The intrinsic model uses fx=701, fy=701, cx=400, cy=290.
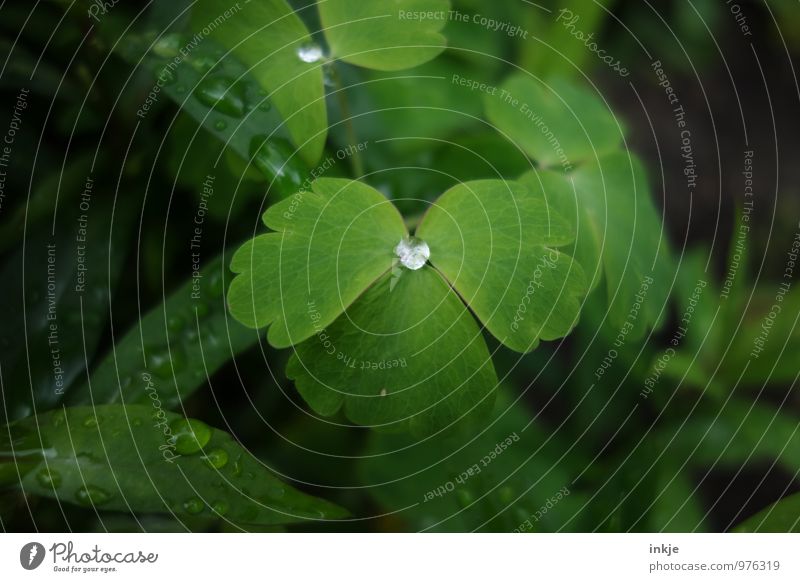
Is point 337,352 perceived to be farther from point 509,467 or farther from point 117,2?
point 117,2

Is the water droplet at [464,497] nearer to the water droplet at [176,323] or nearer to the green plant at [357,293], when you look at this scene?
the green plant at [357,293]

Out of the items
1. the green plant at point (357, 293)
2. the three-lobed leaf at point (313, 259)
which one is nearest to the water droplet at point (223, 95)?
the green plant at point (357, 293)

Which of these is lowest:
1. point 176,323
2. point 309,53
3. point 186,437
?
point 186,437

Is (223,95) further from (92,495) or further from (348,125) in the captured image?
(92,495)
